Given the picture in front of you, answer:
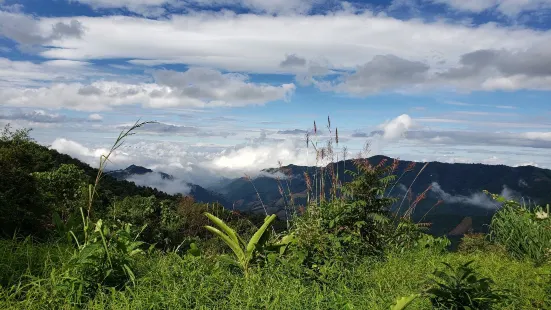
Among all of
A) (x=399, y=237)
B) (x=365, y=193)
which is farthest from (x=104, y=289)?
(x=399, y=237)

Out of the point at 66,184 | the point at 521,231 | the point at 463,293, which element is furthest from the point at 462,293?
the point at 66,184

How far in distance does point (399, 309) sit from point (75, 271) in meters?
2.59

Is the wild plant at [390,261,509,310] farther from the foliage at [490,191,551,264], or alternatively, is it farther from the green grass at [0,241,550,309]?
the foliage at [490,191,551,264]

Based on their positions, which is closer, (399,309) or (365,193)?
(399,309)

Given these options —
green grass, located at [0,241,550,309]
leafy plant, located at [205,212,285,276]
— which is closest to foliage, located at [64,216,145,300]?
green grass, located at [0,241,550,309]

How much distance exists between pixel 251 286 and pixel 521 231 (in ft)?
14.4

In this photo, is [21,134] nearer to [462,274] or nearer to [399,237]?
[399,237]

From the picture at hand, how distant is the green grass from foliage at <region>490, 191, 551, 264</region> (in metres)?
0.85

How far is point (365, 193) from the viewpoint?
558cm

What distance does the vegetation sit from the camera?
145 inches

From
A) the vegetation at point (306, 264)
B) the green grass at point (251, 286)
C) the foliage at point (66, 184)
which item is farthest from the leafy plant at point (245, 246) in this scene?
the foliage at point (66, 184)

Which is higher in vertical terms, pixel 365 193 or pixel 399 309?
pixel 365 193

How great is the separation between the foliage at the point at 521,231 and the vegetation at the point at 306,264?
2 centimetres

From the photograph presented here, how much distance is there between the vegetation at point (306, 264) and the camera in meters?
3.69
